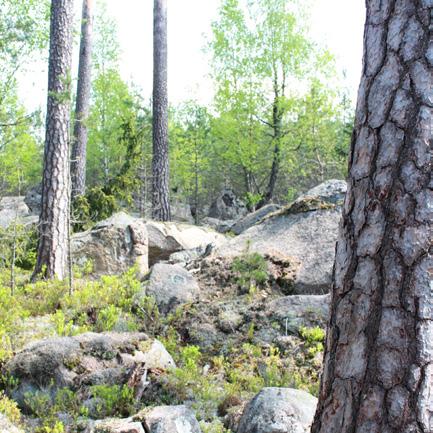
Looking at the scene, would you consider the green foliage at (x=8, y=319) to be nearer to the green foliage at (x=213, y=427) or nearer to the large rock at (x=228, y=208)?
the green foliage at (x=213, y=427)

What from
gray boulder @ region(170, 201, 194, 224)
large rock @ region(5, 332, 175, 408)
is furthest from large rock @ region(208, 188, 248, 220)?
large rock @ region(5, 332, 175, 408)

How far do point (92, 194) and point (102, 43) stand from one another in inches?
860

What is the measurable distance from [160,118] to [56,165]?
675cm

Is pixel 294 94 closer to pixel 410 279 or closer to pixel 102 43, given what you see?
pixel 102 43

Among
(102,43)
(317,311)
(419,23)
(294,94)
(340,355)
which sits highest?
(102,43)

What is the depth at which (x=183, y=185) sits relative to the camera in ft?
96.1

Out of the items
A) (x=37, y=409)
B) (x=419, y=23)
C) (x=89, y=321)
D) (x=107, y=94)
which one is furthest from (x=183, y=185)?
(x=419, y=23)

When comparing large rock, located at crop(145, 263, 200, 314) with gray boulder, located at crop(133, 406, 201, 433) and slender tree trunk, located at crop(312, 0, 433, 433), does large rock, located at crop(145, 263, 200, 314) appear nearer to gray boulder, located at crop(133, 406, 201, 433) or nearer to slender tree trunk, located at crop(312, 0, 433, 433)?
gray boulder, located at crop(133, 406, 201, 433)

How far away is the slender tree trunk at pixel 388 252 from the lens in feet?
4.65

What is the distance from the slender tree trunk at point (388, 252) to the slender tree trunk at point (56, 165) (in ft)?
24.5

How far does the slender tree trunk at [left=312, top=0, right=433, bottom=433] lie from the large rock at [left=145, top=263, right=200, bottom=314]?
4.99m

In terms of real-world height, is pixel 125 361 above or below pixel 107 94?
below

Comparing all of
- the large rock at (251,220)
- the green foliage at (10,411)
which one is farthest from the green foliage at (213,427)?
the large rock at (251,220)

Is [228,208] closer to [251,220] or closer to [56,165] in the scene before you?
[251,220]
